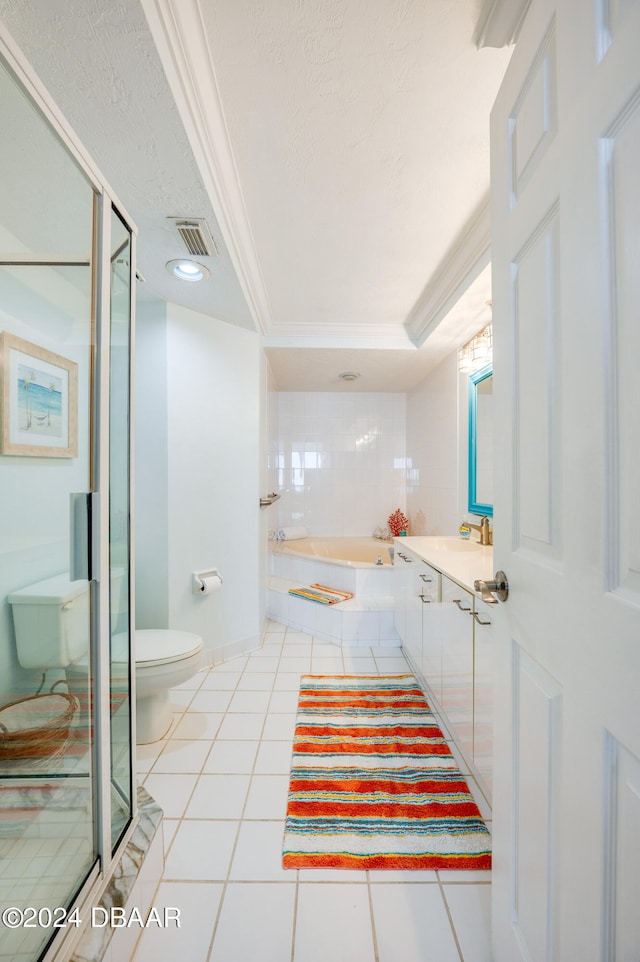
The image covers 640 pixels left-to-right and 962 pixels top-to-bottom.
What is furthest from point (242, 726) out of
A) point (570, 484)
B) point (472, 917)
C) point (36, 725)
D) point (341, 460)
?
point (341, 460)

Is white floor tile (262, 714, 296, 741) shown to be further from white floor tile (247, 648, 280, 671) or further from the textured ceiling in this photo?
the textured ceiling

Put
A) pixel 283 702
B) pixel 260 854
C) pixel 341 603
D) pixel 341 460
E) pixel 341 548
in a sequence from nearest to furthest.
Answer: pixel 260 854 < pixel 283 702 < pixel 341 603 < pixel 341 548 < pixel 341 460

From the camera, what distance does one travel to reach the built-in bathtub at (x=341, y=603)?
2.94m

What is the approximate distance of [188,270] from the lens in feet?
6.73

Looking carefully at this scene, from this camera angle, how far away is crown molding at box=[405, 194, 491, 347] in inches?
74.6

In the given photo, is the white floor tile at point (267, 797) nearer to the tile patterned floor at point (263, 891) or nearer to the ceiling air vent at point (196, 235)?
the tile patterned floor at point (263, 891)

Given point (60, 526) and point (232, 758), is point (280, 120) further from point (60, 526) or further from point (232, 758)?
point (232, 758)

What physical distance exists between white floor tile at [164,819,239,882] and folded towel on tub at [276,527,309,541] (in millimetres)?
2788

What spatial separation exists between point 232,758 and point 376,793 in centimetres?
61

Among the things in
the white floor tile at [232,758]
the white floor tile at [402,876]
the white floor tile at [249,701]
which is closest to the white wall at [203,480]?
the white floor tile at [249,701]

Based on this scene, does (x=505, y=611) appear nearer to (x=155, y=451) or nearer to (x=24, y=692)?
(x=24, y=692)

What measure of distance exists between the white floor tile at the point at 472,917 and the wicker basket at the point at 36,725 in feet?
3.73

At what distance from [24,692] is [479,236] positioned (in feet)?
7.99

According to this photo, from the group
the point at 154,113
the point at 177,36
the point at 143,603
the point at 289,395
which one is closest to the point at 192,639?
the point at 143,603
